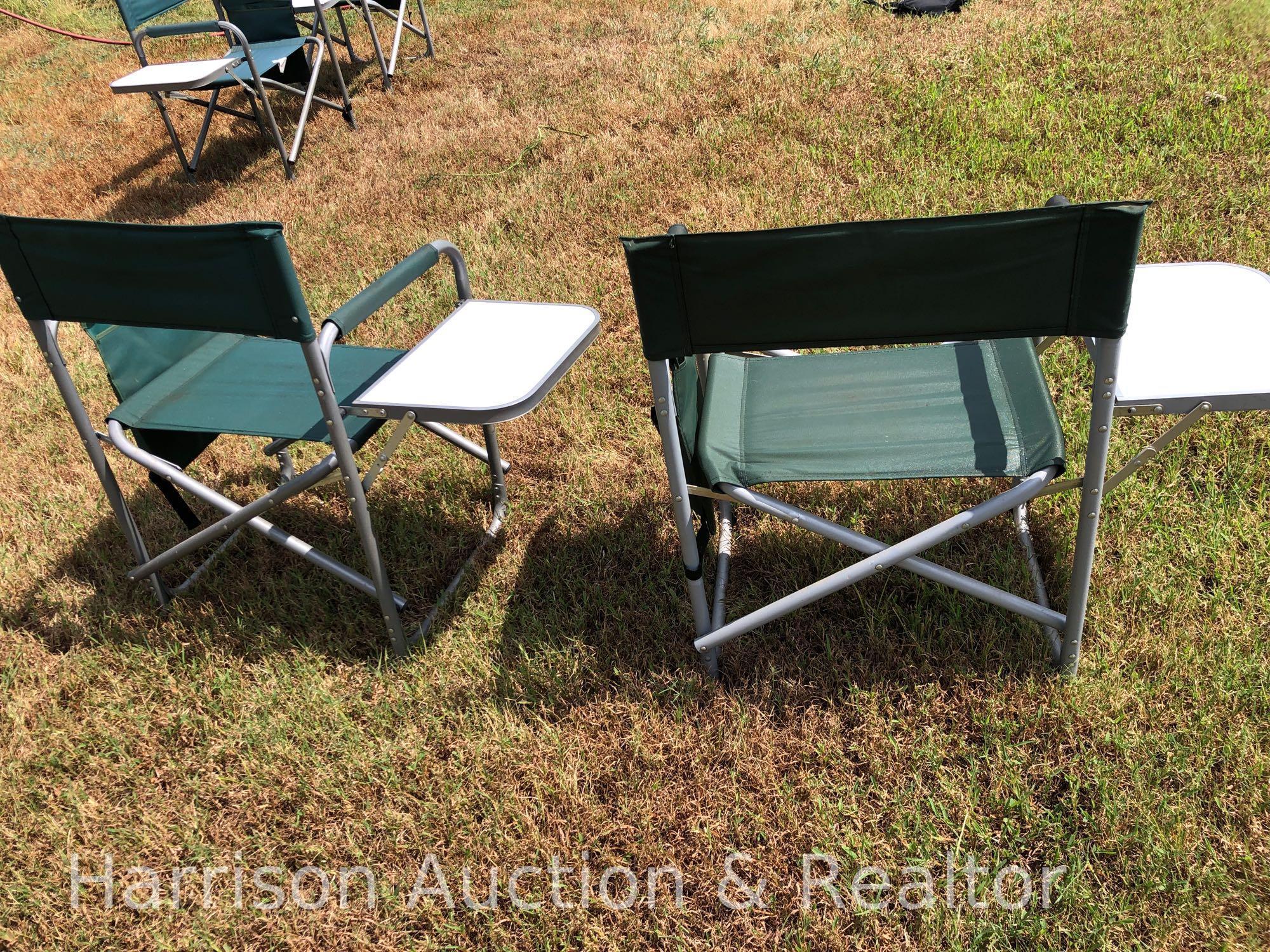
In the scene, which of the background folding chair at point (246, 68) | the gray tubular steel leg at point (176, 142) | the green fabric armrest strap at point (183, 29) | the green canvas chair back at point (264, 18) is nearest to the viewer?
the green fabric armrest strap at point (183, 29)

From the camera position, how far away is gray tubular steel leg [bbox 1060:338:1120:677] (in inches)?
71.9

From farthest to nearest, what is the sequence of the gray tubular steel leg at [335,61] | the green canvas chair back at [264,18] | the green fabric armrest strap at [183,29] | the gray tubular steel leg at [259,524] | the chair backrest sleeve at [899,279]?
1. the green canvas chair back at [264,18]
2. the gray tubular steel leg at [335,61]
3. the green fabric armrest strap at [183,29]
4. the gray tubular steel leg at [259,524]
5. the chair backrest sleeve at [899,279]

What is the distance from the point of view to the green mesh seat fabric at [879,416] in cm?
214

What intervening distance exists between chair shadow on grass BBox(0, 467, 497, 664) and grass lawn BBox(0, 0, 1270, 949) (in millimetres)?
14

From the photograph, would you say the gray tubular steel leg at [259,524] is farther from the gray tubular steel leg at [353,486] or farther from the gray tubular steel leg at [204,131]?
the gray tubular steel leg at [204,131]

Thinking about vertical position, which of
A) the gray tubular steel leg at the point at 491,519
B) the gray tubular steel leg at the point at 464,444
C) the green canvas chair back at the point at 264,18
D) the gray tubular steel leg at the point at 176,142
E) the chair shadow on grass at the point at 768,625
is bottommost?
the chair shadow on grass at the point at 768,625

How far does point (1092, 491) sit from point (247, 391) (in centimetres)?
231

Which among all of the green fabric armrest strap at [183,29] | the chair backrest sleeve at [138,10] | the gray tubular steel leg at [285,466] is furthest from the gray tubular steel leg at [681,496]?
the chair backrest sleeve at [138,10]

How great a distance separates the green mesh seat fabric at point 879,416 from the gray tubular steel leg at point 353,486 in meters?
0.84

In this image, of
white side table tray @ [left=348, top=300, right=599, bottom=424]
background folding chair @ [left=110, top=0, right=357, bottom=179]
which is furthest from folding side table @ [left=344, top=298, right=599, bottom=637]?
background folding chair @ [left=110, top=0, right=357, bottom=179]

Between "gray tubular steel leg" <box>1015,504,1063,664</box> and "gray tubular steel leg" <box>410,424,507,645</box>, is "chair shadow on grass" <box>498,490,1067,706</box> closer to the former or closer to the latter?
"gray tubular steel leg" <box>1015,504,1063,664</box>

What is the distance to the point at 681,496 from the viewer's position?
2.17m

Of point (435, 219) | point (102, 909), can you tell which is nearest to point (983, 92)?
point (435, 219)

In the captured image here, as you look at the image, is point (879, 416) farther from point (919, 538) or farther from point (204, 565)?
point (204, 565)
